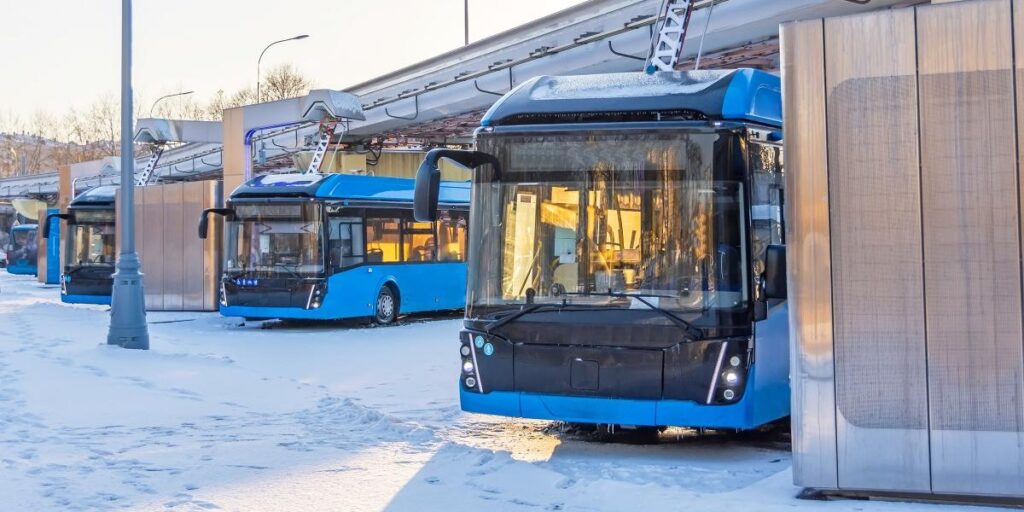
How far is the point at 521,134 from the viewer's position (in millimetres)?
9688

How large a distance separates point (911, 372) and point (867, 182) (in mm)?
1086

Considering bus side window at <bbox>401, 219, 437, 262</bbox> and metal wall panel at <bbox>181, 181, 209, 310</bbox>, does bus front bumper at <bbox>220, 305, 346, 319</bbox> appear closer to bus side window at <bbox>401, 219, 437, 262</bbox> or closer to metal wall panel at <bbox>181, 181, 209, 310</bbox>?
bus side window at <bbox>401, 219, 437, 262</bbox>

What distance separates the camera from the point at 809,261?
7430 mm

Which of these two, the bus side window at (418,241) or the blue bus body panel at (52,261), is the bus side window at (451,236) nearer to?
the bus side window at (418,241)

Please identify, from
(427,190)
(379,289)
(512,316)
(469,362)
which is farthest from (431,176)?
(379,289)

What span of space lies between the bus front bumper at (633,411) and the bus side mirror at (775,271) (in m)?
1.04

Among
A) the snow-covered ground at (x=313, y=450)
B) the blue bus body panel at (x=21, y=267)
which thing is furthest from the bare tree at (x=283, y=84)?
the snow-covered ground at (x=313, y=450)

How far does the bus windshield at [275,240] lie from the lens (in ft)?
72.4

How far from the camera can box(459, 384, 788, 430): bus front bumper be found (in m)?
9.10

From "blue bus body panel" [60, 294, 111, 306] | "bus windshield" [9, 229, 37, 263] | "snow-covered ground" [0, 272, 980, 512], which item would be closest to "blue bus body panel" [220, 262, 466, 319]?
"snow-covered ground" [0, 272, 980, 512]

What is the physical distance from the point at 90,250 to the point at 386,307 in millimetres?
9377

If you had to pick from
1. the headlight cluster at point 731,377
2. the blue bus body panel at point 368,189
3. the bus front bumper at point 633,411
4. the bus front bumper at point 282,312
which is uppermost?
the blue bus body panel at point 368,189

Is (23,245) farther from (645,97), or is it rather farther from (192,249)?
(645,97)

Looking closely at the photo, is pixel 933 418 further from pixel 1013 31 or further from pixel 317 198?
pixel 317 198
